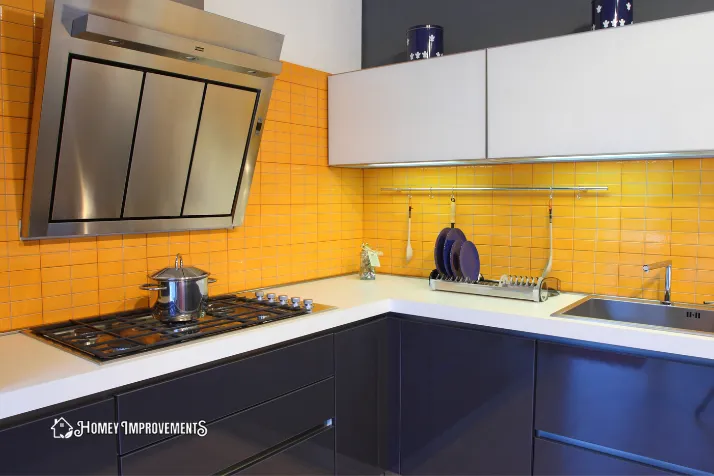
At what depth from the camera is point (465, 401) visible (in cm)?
215

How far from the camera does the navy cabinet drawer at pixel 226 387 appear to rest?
1.50m

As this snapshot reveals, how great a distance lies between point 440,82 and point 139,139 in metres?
1.25

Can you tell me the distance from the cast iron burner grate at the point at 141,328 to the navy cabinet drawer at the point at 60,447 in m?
0.15

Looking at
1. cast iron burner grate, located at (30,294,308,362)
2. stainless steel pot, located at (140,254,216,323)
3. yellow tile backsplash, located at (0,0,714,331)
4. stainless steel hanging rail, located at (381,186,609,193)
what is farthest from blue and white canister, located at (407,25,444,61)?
stainless steel pot, located at (140,254,216,323)

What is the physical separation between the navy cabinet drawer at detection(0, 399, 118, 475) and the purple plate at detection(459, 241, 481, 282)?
160 cm

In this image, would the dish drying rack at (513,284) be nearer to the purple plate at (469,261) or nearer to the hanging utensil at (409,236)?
the purple plate at (469,261)

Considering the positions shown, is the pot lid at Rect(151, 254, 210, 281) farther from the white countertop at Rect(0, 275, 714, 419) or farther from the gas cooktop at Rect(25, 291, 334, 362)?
the white countertop at Rect(0, 275, 714, 419)

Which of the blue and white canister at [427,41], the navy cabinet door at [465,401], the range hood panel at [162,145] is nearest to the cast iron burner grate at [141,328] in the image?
the range hood panel at [162,145]

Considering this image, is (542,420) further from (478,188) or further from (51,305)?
(51,305)

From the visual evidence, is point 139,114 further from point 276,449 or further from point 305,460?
point 305,460

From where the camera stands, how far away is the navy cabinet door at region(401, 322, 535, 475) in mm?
2018

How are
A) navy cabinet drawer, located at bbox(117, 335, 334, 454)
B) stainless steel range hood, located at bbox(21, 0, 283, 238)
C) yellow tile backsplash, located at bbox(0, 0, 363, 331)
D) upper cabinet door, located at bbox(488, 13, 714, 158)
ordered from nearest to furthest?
1. navy cabinet drawer, located at bbox(117, 335, 334, 454)
2. stainless steel range hood, located at bbox(21, 0, 283, 238)
3. yellow tile backsplash, located at bbox(0, 0, 363, 331)
4. upper cabinet door, located at bbox(488, 13, 714, 158)

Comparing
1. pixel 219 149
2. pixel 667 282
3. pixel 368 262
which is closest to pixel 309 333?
pixel 219 149

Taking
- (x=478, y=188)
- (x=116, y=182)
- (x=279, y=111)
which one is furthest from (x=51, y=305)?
(x=478, y=188)
